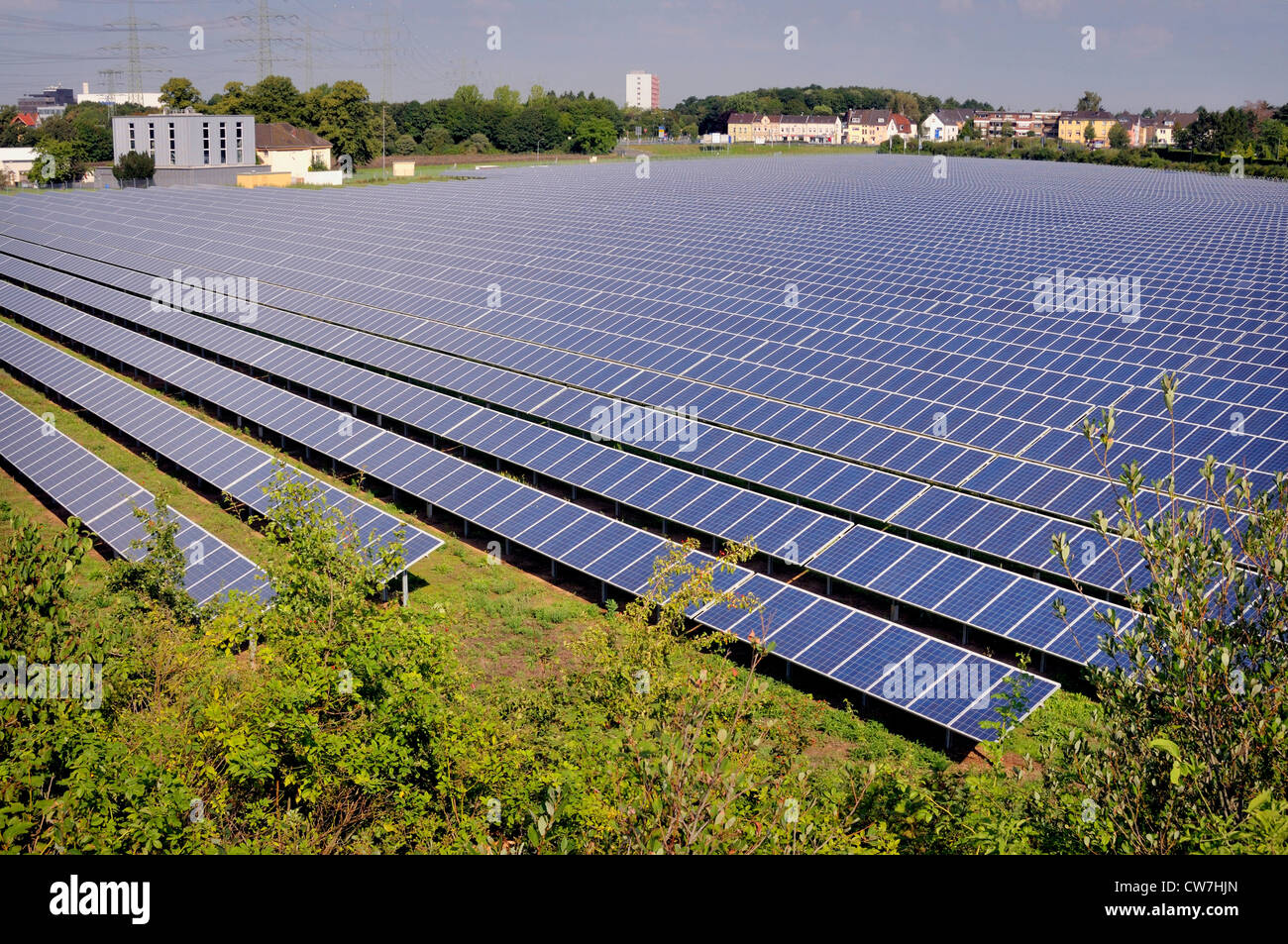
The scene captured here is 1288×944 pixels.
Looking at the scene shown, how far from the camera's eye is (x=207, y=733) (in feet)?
52.7

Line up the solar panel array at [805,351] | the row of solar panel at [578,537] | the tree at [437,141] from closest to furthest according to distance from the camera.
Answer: the row of solar panel at [578,537]
the solar panel array at [805,351]
the tree at [437,141]

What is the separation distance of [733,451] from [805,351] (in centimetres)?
842

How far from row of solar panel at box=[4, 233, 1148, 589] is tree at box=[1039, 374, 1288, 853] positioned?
49.0 feet

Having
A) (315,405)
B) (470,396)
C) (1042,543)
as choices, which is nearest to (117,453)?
(315,405)

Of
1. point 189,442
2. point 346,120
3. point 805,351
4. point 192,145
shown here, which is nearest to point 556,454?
point 805,351

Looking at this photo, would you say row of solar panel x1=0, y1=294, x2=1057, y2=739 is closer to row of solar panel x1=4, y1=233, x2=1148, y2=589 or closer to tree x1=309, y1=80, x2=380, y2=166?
row of solar panel x1=4, y1=233, x2=1148, y2=589

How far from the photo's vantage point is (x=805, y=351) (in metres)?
40.4

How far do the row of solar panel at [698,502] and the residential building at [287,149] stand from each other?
281 ft

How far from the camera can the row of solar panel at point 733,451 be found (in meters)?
27.6

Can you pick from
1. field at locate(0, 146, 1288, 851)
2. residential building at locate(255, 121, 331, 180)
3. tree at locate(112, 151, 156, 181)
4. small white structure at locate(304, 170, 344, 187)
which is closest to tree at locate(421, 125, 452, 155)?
residential building at locate(255, 121, 331, 180)

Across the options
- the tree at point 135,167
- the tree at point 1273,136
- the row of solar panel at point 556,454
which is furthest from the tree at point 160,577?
the tree at point 1273,136

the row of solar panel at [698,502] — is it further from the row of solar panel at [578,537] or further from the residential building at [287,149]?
the residential building at [287,149]

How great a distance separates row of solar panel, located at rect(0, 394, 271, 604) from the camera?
2838 cm
